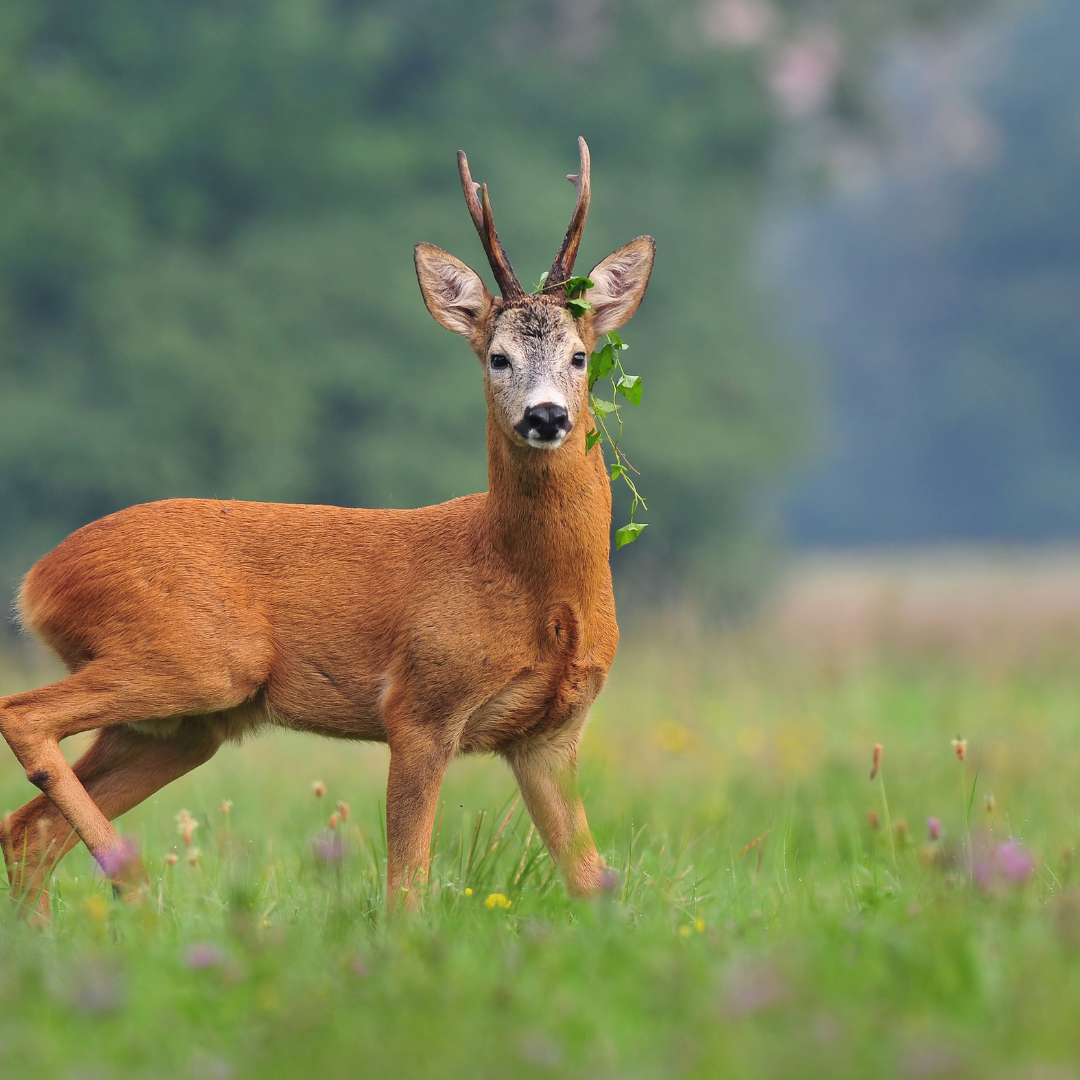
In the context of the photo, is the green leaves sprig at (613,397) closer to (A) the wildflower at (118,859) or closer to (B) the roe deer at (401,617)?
(B) the roe deer at (401,617)

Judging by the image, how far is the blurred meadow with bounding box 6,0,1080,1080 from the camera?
259cm

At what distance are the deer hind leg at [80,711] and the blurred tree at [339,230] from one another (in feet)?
37.1

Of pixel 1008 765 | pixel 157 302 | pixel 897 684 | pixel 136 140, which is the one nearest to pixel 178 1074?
pixel 1008 765

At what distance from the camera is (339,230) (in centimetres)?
1712

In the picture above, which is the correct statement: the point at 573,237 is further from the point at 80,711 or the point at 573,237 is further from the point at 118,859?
the point at 118,859

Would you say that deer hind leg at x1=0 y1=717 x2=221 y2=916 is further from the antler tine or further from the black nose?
the antler tine

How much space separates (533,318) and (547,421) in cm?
50

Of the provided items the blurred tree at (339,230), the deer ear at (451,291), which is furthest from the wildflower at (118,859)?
the blurred tree at (339,230)

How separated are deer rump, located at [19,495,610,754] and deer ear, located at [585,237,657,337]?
669 mm

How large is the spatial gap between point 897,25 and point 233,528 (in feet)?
62.9

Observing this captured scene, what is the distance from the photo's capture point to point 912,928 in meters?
3.00

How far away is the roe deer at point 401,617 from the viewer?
4215 millimetres

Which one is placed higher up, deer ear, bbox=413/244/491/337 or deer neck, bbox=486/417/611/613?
deer ear, bbox=413/244/491/337

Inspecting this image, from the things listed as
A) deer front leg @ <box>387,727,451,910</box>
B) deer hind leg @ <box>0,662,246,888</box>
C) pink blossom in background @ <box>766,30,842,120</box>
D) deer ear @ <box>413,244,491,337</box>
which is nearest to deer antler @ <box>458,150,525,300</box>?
deer ear @ <box>413,244,491,337</box>
